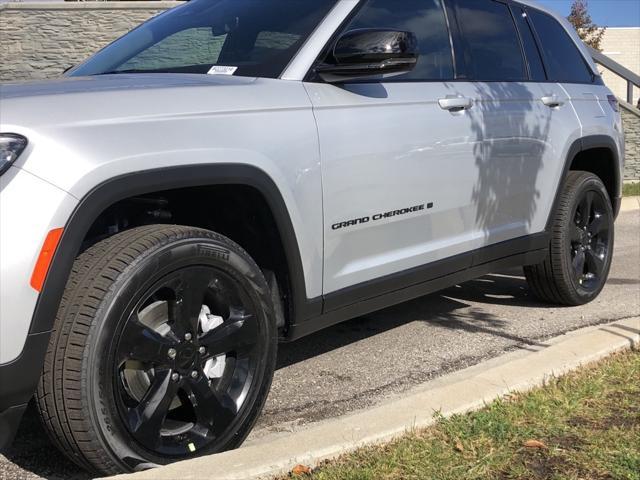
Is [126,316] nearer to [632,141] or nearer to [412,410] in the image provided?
[412,410]

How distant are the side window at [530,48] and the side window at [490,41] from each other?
8cm

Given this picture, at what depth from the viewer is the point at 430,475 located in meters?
2.63

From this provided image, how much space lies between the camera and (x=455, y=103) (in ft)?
12.6

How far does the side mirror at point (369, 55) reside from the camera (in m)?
3.11

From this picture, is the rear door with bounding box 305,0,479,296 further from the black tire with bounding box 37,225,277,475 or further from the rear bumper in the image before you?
the rear bumper

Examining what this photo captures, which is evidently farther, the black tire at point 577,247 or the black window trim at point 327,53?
the black tire at point 577,247

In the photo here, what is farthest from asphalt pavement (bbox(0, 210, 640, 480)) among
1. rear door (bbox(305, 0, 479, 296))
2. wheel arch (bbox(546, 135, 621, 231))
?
wheel arch (bbox(546, 135, 621, 231))

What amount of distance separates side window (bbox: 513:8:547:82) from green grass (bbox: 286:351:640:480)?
217 cm

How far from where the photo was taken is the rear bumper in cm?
222

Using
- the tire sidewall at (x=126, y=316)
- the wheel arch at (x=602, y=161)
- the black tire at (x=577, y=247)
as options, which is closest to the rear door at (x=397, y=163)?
the tire sidewall at (x=126, y=316)

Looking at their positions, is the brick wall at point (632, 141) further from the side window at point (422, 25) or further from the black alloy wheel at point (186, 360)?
the black alloy wheel at point (186, 360)

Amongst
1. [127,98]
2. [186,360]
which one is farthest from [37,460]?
[127,98]

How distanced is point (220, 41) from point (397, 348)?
194cm

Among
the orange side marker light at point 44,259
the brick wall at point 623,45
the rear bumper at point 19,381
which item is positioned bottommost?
the brick wall at point 623,45
